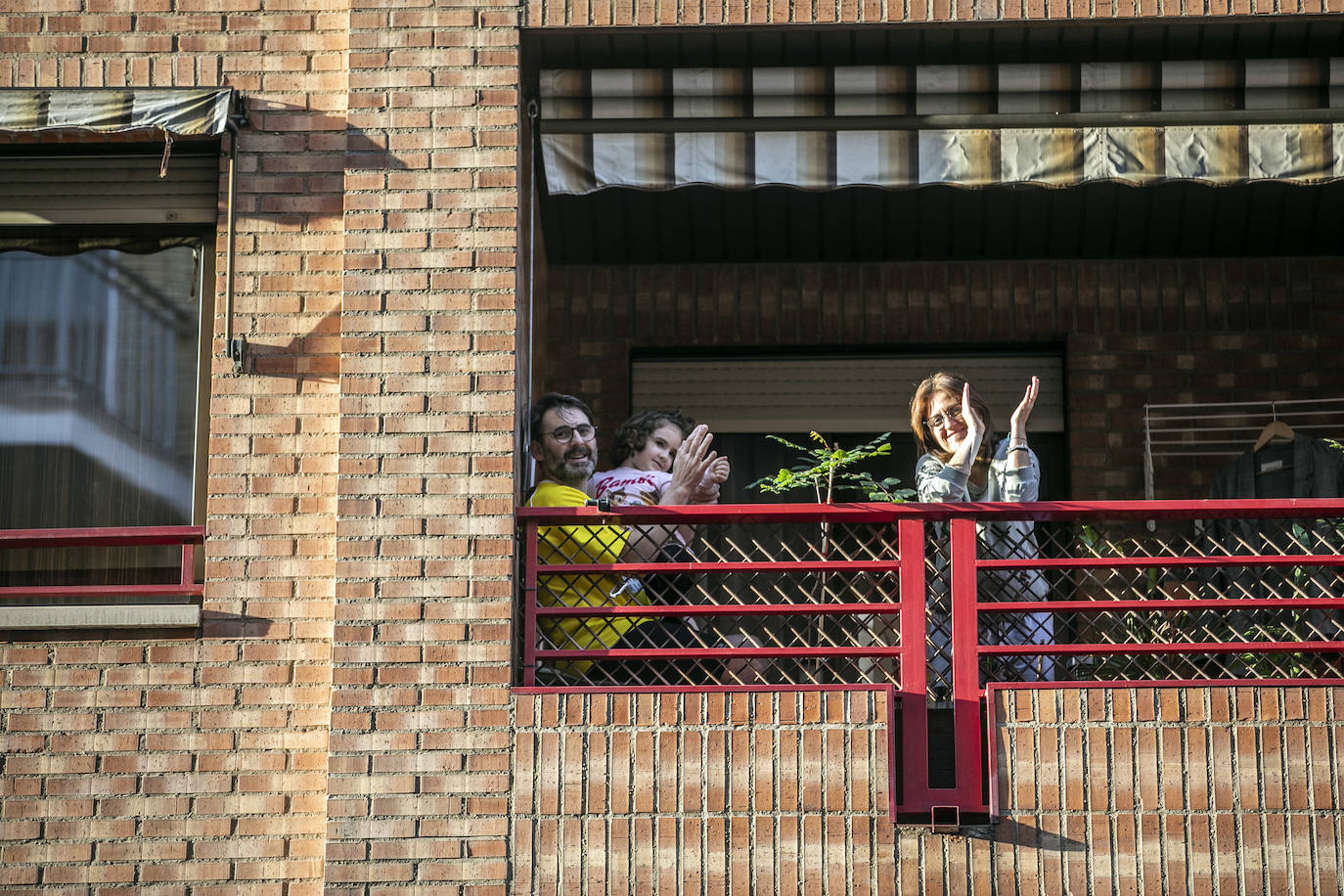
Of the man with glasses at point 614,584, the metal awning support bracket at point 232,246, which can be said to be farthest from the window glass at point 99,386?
the man with glasses at point 614,584

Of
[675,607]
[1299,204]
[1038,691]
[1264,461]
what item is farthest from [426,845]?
[1299,204]

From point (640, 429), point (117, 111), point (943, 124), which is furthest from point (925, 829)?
point (117, 111)

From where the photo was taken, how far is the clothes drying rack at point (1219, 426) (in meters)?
8.57

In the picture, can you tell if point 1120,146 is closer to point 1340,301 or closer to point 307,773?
point 1340,301

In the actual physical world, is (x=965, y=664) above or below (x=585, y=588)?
below

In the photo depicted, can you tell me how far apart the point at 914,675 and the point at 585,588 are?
4.13ft

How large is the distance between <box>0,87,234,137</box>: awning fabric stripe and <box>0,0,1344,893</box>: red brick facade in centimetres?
12

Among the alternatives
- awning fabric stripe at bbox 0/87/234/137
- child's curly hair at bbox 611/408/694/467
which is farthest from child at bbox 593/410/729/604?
awning fabric stripe at bbox 0/87/234/137

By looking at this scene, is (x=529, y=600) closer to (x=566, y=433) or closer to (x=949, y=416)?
(x=566, y=433)

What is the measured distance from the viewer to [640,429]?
702cm

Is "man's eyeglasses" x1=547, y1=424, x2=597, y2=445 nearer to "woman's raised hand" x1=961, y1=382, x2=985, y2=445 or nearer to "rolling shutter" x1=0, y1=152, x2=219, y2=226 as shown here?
"woman's raised hand" x1=961, y1=382, x2=985, y2=445

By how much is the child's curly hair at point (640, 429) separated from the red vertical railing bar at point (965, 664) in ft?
4.68

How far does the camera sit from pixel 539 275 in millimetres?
8414

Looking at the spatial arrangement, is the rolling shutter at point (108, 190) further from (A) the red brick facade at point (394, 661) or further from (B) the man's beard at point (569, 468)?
(B) the man's beard at point (569, 468)
